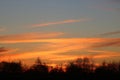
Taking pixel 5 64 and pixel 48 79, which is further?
pixel 5 64

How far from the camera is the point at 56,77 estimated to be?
55000 millimetres

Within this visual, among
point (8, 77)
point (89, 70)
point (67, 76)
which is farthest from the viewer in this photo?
point (89, 70)

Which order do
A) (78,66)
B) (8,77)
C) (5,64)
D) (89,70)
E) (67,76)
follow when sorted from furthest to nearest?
(5,64)
(78,66)
(89,70)
(67,76)
(8,77)

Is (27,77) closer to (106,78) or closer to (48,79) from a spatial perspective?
(48,79)

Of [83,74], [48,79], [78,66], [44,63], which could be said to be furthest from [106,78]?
[44,63]

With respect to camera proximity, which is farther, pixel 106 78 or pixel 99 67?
pixel 99 67

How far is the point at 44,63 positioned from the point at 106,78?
22.2 m

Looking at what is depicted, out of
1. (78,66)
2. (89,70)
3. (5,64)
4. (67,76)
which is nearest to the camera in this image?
(67,76)

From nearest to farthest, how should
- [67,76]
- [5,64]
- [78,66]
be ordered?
[67,76], [78,66], [5,64]

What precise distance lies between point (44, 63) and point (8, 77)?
75.6 ft

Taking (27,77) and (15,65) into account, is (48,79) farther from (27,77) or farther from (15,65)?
(15,65)

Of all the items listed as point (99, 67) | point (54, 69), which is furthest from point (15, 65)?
point (99, 67)

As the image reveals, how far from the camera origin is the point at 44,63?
75.2 meters

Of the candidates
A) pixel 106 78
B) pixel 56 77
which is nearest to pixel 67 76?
pixel 56 77
